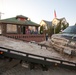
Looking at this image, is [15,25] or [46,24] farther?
[46,24]

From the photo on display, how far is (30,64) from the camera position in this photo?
4773mm

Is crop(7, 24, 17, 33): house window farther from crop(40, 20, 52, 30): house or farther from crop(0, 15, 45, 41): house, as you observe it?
crop(40, 20, 52, 30): house

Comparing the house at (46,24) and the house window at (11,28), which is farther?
the house at (46,24)

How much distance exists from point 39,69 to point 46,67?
25 centimetres

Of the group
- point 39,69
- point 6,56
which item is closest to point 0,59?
point 6,56

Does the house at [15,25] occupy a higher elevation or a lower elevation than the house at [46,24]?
lower

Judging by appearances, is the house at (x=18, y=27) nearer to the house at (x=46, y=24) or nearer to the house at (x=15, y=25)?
the house at (x=15, y=25)

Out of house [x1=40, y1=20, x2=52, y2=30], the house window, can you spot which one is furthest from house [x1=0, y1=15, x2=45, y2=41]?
house [x1=40, y1=20, x2=52, y2=30]

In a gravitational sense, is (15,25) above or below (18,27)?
above

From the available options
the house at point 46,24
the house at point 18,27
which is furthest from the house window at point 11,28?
the house at point 46,24

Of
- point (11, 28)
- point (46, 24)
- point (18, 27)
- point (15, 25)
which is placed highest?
point (46, 24)

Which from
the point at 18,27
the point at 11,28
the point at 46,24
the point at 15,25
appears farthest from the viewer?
the point at 46,24

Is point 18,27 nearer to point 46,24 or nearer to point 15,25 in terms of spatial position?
point 15,25

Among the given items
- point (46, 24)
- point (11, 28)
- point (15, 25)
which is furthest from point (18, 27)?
point (46, 24)
